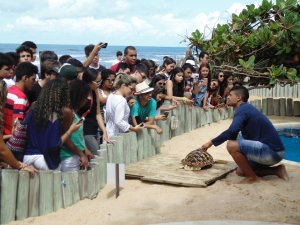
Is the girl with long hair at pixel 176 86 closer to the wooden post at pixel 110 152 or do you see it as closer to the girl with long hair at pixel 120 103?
the girl with long hair at pixel 120 103

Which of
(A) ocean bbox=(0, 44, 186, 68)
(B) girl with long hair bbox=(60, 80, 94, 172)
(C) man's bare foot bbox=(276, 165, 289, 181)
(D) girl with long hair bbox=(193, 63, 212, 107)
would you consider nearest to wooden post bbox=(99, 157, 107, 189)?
(B) girl with long hair bbox=(60, 80, 94, 172)

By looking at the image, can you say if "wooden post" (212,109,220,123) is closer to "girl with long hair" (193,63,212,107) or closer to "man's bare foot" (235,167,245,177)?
"girl with long hair" (193,63,212,107)

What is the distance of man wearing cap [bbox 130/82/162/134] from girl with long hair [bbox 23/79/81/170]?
97.5 inches

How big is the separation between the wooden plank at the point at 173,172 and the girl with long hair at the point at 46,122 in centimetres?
165

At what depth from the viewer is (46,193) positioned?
548 centimetres

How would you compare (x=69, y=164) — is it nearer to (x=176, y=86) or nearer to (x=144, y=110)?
(x=144, y=110)

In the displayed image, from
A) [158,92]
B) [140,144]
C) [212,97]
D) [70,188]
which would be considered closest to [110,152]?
[140,144]

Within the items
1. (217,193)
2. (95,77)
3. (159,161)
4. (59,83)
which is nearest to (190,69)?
(159,161)

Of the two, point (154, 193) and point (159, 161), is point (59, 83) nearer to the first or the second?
point (154, 193)

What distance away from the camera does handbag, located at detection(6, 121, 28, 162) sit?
17.4 feet

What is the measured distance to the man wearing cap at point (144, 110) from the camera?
25.8 ft

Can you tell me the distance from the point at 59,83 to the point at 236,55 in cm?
926

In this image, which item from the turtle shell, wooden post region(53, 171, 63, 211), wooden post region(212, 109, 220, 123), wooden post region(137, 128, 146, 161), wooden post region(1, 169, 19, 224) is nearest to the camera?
wooden post region(1, 169, 19, 224)

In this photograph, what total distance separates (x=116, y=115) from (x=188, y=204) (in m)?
1.93
